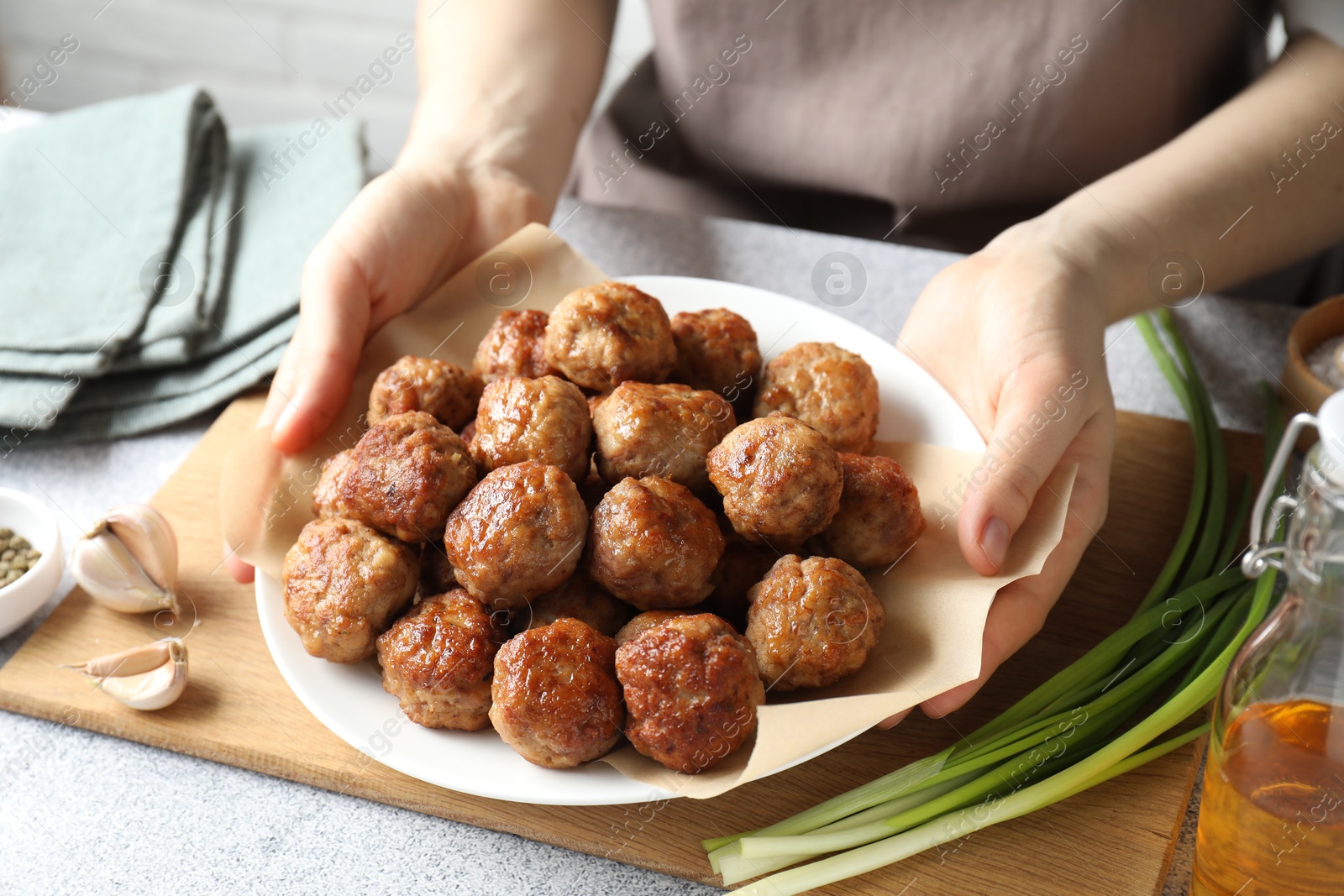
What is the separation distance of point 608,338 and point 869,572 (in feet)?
2.23

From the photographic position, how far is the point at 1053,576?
1951 millimetres

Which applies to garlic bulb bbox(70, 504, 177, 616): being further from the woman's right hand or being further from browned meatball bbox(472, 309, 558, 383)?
browned meatball bbox(472, 309, 558, 383)

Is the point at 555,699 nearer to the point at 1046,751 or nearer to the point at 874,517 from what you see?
the point at 874,517

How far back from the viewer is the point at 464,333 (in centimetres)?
252

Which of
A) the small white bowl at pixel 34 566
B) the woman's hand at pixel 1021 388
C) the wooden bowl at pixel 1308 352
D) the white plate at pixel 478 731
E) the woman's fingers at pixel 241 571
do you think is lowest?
the small white bowl at pixel 34 566

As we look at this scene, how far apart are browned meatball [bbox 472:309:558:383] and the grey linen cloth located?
76 cm

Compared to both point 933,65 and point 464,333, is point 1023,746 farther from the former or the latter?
point 933,65

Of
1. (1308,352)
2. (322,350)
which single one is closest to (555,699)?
(322,350)

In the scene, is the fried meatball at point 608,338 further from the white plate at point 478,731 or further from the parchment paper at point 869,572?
the white plate at point 478,731

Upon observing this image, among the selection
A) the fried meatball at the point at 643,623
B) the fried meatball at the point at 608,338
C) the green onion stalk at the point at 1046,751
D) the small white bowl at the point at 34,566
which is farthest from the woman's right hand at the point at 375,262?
the green onion stalk at the point at 1046,751

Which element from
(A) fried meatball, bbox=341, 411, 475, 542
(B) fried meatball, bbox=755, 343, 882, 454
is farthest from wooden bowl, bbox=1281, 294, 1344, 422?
(A) fried meatball, bbox=341, 411, 475, 542

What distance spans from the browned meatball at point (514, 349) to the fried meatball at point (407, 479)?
1.05ft

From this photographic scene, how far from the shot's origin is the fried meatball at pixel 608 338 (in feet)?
6.91

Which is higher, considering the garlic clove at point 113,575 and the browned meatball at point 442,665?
the browned meatball at point 442,665
